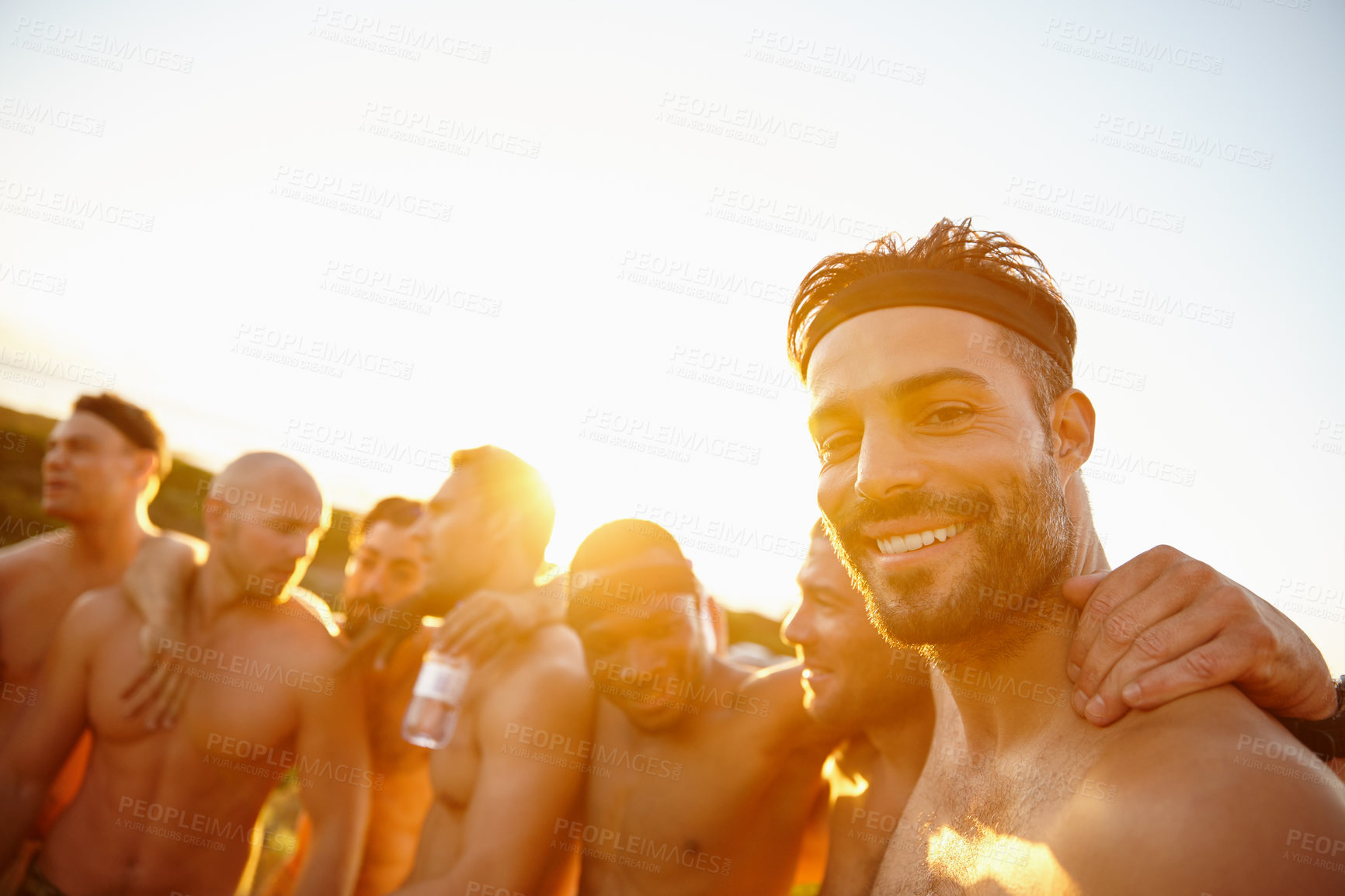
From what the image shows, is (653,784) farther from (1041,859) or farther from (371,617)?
(371,617)

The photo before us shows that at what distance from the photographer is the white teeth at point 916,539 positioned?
2.02 metres

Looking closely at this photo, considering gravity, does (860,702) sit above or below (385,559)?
above

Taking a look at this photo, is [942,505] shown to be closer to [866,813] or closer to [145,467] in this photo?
[866,813]

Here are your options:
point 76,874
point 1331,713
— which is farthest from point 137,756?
point 1331,713

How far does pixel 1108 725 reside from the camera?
5.92 ft

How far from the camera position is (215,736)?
4.55 m

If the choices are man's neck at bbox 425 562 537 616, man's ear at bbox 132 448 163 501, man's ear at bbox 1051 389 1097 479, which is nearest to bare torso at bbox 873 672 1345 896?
man's ear at bbox 1051 389 1097 479

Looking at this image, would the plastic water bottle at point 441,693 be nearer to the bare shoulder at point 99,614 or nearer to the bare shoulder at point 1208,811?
the bare shoulder at point 99,614

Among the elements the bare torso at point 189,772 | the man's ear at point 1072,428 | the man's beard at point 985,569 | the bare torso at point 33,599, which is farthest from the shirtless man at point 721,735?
the bare torso at point 33,599

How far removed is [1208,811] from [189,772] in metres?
5.21

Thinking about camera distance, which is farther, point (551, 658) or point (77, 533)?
point (77, 533)

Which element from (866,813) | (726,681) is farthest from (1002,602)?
(726,681)

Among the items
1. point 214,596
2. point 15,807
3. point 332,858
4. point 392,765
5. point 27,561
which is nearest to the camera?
point 332,858

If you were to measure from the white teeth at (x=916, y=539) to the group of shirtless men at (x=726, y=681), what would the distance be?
0.5 inches
